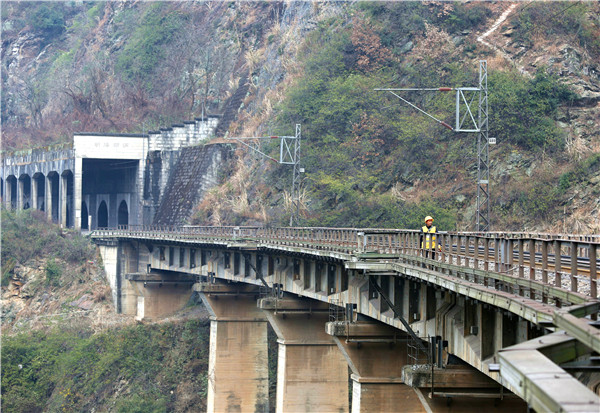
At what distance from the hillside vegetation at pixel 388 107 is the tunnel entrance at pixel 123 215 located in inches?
304

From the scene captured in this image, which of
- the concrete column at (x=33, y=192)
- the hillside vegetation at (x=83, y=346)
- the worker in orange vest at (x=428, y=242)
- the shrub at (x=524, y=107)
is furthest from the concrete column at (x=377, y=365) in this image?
the concrete column at (x=33, y=192)

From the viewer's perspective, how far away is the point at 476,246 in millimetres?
19062

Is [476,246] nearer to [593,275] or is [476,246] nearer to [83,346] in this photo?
[593,275]

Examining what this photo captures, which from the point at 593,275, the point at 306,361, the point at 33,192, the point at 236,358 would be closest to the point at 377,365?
the point at 306,361

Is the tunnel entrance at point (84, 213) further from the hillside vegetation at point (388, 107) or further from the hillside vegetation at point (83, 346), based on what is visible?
the hillside vegetation at point (83, 346)

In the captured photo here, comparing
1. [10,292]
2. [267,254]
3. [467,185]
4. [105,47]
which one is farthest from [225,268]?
[105,47]

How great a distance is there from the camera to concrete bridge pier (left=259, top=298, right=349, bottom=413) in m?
40.6

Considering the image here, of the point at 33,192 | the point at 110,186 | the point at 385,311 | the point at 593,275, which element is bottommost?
the point at 385,311

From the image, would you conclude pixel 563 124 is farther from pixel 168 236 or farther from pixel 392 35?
pixel 168 236

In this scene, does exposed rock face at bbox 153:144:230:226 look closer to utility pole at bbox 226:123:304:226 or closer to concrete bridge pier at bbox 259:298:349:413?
utility pole at bbox 226:123:304:226

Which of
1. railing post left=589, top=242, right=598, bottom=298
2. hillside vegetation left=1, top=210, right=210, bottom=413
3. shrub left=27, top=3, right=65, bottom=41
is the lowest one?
hillside vegetation left=1, top=210, right=210, bottom=413

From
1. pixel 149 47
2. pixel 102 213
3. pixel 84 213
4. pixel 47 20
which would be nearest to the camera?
pixel 102 213

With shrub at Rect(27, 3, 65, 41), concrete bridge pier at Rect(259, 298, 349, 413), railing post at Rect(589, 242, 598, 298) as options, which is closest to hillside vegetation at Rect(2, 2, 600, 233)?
concrete bridge pier at Rect(259, 298, 349, 413)

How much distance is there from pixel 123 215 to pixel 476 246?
76762 millimetres
